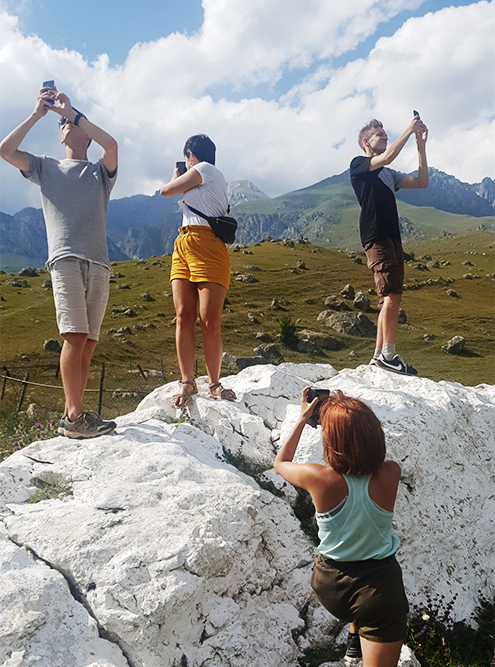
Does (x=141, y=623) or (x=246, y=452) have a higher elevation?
(x=246, y=452)

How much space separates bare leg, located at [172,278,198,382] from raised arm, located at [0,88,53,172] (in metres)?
1.79

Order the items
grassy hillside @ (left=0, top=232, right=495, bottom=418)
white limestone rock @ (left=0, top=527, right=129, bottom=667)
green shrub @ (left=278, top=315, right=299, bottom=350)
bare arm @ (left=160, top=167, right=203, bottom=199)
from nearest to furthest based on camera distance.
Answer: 1. white limestone rock @ (left=0, top=527, right=129, bottom=667)
2. bare arm @ (left=160, top=167, right=203, bottom=199)
3. grassy hillside @ (left=0, top=232, right=495, bottom=418)
4. green shrub @ (left=278, top=315, right=299, bottom=350)

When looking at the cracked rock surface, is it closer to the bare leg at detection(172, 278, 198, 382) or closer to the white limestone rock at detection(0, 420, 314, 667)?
the white limestone rock at detection(0, 420, 314, 667)

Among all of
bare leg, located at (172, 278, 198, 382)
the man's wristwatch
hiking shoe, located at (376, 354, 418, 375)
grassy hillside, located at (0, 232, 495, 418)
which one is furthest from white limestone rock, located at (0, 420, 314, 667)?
grassy hillside, located at (0, 232, 495, 418)

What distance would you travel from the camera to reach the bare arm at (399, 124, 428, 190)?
484 centimetres

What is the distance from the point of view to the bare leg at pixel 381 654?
2363 mm

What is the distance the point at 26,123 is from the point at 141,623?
154 inches

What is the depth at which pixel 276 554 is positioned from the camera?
328 centimetres

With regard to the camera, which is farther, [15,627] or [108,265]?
[108,265]

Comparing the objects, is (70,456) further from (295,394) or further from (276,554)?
(295,394)

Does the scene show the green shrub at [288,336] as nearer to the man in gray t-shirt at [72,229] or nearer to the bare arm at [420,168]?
the bare arm at [420,168]

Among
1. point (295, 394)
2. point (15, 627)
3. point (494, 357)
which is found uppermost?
point (295, 394)

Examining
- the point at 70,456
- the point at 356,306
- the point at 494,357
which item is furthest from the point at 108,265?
the point at 356,306

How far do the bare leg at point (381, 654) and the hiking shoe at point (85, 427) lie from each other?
2.59 m
